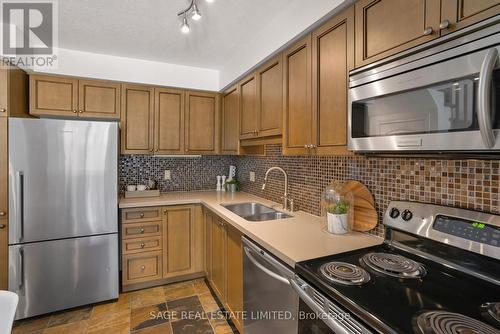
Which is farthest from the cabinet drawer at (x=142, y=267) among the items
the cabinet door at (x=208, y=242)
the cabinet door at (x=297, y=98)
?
the cabinet door at (x=297, y=98)

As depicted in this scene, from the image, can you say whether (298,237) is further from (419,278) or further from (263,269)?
(419,278)

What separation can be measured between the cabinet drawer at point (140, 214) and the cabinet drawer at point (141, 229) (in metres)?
0.05

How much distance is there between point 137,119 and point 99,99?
396mm

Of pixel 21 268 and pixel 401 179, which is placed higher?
pixel 401 179

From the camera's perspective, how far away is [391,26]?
1.09m

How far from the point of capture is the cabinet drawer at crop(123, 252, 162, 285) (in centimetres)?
247

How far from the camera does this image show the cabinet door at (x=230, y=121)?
Answer: 8.99 feet

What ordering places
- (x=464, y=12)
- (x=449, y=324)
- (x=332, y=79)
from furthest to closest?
(x=332, y=79) < (x=464, y=12) < (x=449, y=324)

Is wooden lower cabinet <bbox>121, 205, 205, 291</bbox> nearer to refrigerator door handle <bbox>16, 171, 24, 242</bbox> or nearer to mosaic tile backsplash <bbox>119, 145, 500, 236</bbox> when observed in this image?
mosaic tile backsplash <bbox>119, 145, 500, 236</bbox>

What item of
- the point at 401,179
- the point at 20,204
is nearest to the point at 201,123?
the point at 20,204

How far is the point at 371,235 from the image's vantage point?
1506 millimetres

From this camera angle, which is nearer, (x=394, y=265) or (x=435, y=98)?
(x=435, y=98)

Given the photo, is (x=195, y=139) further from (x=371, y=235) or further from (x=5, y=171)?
(x=371, y=235)

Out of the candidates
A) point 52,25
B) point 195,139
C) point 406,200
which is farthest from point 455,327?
point 52,25
